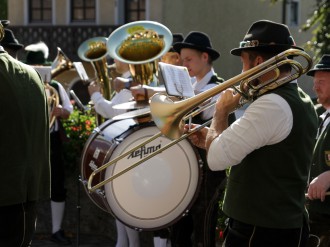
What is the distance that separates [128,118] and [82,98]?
61.4 feet

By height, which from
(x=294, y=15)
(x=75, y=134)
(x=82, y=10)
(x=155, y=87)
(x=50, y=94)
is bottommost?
(x=294, y=15)

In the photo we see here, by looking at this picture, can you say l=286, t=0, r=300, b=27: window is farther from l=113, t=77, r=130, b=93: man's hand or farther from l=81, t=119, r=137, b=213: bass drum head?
l=81, t=119, r=137, b=213: bass drum head

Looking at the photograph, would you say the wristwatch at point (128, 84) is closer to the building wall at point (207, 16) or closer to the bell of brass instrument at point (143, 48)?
the bell of brass instrument at point (143, 48)

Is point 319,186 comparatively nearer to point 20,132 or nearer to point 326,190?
point 326,190

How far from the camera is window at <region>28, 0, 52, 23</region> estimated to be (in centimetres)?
2619

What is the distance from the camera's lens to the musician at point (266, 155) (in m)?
4.15

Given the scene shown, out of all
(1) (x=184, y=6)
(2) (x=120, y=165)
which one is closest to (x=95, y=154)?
(2) (x=120, y=165)

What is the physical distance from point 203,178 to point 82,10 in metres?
19.9

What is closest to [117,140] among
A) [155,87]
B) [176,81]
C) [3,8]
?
[155,87]

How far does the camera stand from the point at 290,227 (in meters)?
4.34

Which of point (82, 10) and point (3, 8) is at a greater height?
point (82, 10)

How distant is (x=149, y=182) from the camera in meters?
6.39

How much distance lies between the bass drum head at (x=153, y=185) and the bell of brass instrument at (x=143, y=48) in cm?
119

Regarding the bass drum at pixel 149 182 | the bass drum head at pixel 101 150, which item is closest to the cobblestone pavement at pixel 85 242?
the bass drum head at pixel 101 150
